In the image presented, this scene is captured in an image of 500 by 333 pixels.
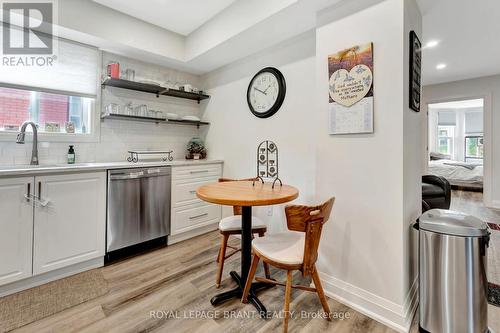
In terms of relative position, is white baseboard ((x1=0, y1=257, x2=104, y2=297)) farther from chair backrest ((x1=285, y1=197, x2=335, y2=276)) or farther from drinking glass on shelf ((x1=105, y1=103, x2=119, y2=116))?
chair backrest ((x1=285, y1=197, x2=335, y2=276))

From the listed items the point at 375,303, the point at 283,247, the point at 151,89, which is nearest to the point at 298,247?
the point at 283,247

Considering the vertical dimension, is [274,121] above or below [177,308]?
above

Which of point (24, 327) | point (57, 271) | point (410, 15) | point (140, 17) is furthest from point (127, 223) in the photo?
point (410, 15)

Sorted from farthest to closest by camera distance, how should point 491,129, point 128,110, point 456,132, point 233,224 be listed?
1. point 456,132
2. point 491,129
3. point 128,110
4. point 233,224

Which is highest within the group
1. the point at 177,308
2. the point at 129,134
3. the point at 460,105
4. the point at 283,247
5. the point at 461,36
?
the point at 460,105

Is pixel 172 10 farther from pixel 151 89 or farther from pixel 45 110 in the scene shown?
pixel 45 110

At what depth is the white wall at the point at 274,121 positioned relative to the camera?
2369 millimetres

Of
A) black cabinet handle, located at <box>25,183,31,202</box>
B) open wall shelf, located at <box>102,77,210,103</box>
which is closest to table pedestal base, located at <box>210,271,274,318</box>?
black cabinet handle, located at <box>25,183,31,202</box>

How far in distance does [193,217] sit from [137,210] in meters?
0.74

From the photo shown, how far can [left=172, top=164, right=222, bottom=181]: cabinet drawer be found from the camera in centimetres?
286

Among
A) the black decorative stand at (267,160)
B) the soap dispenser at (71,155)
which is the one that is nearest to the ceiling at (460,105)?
the black decorative stand at (267,160)

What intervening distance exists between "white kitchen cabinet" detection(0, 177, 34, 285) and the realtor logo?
1489 mm

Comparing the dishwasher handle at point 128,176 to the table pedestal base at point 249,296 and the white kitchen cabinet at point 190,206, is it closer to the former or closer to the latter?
the white kitchen cabinet at point 190,206

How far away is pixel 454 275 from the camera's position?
138 cm
